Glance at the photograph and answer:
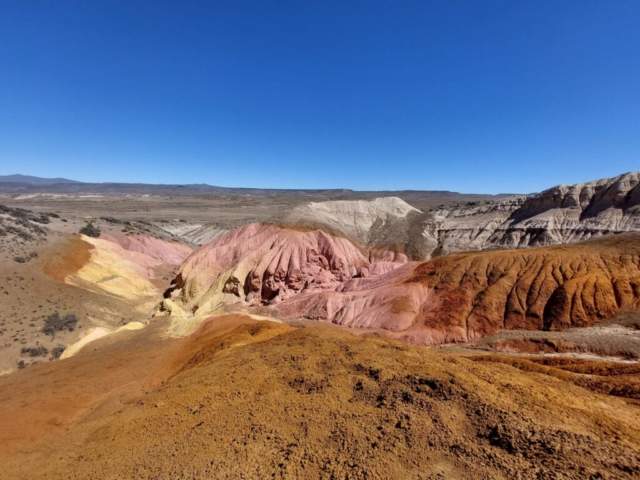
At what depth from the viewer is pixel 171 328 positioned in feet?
71.2

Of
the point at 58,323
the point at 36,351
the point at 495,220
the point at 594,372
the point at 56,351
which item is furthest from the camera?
the point at 495,220

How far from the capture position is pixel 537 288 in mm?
18219

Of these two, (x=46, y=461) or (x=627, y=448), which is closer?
(x=627, y=448)

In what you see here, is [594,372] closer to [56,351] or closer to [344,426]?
[344,426]

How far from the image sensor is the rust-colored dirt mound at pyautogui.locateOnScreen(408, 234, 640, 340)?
16.2 m

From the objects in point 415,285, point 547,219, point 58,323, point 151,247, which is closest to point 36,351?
point 58,323

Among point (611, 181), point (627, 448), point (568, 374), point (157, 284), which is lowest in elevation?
point (157, 284)

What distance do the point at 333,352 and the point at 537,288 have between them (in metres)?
14.0

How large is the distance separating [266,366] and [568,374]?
28.9 ft

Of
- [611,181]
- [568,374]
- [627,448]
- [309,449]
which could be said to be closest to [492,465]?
[627,448]

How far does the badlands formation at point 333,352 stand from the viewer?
6156 mm

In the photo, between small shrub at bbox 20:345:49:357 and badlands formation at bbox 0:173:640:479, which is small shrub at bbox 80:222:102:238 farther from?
small shrub at bbox 20:345:49:357

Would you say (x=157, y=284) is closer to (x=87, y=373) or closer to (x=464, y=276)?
(x=87, y=373)

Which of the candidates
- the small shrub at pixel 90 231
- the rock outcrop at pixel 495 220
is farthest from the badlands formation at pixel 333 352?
the small shrub at pixel 90 231
